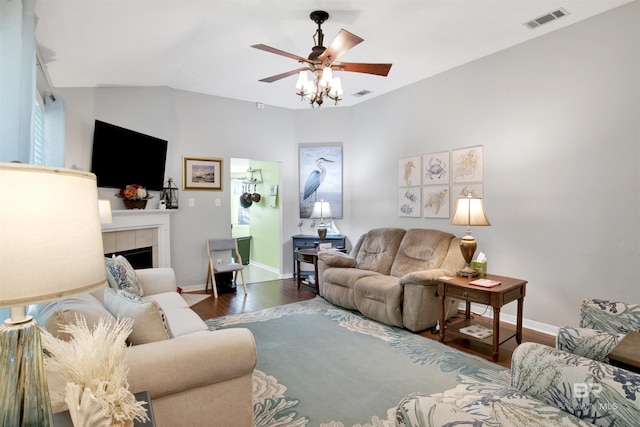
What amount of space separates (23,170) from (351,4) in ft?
9.19

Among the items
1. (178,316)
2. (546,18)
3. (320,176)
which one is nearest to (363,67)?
(546,18)

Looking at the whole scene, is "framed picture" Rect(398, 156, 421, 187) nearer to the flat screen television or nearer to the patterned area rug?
the patterned area rug

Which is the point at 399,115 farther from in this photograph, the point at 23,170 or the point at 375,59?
the point at 23,170

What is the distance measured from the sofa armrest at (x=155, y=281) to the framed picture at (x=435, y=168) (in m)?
3.26

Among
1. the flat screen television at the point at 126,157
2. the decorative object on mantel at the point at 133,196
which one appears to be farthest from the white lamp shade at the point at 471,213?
the flat screen television at the point at 126,157

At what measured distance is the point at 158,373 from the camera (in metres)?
1.46

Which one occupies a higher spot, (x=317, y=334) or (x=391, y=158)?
(x=391, y=158)

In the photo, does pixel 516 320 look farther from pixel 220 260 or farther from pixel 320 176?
pixel 220 260

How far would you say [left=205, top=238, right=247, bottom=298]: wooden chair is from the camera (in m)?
4.92

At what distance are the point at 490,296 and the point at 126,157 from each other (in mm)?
4187

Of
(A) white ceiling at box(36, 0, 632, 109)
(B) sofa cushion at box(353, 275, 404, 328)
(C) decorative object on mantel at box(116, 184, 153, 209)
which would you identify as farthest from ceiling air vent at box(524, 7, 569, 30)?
(C) decorative object on mantel at box(116, 184, 153, 209)

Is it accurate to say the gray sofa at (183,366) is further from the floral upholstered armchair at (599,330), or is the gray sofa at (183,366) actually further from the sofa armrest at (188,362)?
the floral upholstered armchair at (599,330)

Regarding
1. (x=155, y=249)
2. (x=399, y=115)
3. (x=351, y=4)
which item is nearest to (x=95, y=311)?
(x=351, y=4)

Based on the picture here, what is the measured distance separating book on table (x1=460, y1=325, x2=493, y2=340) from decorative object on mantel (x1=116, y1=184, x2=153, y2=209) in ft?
12.8
